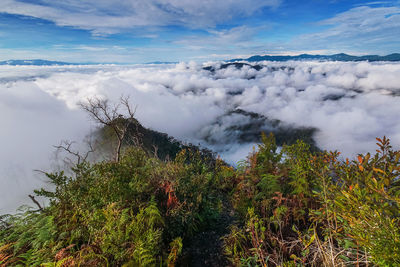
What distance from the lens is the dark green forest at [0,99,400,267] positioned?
2.81 m

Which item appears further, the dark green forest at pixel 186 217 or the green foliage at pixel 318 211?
the dark green forest at pixel 186 217

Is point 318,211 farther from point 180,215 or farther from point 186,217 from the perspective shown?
point 180,215

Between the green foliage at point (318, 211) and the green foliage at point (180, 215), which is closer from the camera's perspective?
the green foliage at point (318, 211)

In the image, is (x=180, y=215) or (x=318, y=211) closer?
(x=318, y=211)

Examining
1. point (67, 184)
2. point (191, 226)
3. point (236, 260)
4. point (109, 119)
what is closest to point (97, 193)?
point (67, 184)

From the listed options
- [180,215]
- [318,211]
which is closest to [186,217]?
[180,215]

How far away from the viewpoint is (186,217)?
402 centimetres

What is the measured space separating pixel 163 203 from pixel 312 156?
3405 millimetres

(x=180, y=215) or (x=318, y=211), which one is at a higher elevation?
(x=318, y=211)

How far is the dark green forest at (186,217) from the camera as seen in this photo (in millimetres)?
2809

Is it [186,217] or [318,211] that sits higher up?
[318,211]

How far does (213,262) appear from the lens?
11.5 ft

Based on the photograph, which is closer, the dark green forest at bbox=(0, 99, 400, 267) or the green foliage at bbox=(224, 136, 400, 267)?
the green foliage at bbox=(224, 136, 400, 267)

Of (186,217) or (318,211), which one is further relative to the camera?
(186,217)
